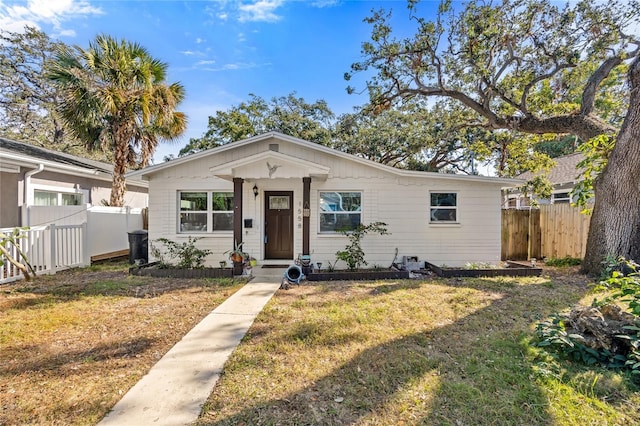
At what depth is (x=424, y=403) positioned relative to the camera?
261 cm

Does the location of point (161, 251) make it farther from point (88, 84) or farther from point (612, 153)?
point (612, 153)

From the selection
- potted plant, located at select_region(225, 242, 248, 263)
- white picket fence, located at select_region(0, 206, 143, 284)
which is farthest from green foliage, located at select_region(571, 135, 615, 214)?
white picket fence, located at select_region(0, 206, 143, 284)

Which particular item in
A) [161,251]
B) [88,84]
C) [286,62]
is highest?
[286,62]

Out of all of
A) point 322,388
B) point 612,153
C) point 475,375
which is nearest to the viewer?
point 322,388

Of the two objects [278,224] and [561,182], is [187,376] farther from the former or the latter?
[561,182]

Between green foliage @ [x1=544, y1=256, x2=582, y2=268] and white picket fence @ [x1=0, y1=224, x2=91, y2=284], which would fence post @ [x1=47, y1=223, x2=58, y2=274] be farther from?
green foliage @ [x1=544, y1=256, x2=582, y2=268]

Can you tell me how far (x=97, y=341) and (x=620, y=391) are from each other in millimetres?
5786

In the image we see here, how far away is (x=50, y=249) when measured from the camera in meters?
7.56

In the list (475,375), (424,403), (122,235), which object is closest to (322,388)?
(424,403)

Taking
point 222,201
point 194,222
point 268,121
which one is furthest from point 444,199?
point 268,121

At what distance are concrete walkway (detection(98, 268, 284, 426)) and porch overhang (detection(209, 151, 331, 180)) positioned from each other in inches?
140

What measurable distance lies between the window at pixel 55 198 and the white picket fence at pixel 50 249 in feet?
6.44

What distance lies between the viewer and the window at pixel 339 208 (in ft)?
28.7

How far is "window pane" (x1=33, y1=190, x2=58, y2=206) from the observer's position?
9.07m
